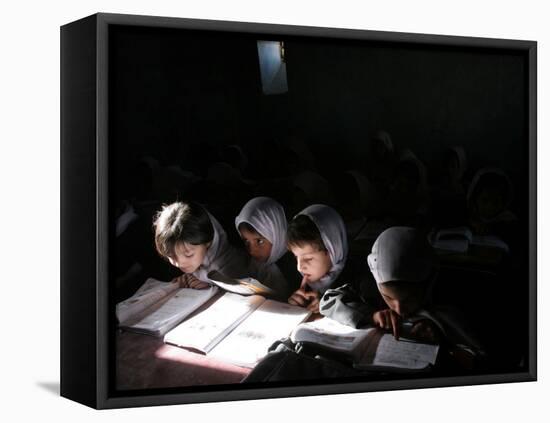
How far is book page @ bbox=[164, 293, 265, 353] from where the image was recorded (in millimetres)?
5273

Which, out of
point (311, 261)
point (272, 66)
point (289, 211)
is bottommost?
point (311, 261)

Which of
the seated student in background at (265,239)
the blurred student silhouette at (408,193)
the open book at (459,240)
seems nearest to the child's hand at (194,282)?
the seated student in background at (265,239)

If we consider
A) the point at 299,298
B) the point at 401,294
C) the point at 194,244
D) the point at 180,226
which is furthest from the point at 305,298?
the point at 180,226

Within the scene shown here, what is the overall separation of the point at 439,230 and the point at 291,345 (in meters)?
0.93

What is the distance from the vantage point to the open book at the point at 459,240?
573cm

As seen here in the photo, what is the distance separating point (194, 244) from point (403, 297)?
107 centimetres

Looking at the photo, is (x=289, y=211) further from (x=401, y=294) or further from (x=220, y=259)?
(x=401, y=294)

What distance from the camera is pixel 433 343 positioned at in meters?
5.72

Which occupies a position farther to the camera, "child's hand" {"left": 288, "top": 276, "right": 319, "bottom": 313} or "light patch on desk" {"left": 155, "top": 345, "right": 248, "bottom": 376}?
"child's hand" {"left": 288, "top": 276, "right": 319, "bottom": 313}

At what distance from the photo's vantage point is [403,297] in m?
5.66

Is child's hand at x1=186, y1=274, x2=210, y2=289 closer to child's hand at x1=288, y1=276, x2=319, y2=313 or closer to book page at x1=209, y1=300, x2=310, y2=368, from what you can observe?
book page at x1=209, y1=300, x2=310, y2=368

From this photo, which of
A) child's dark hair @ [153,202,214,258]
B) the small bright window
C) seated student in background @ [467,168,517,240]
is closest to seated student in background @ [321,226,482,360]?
seated student in background @ [467,168,517,240]

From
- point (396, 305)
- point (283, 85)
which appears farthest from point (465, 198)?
point (283, 85)

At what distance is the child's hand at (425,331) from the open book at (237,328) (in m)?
0.59
